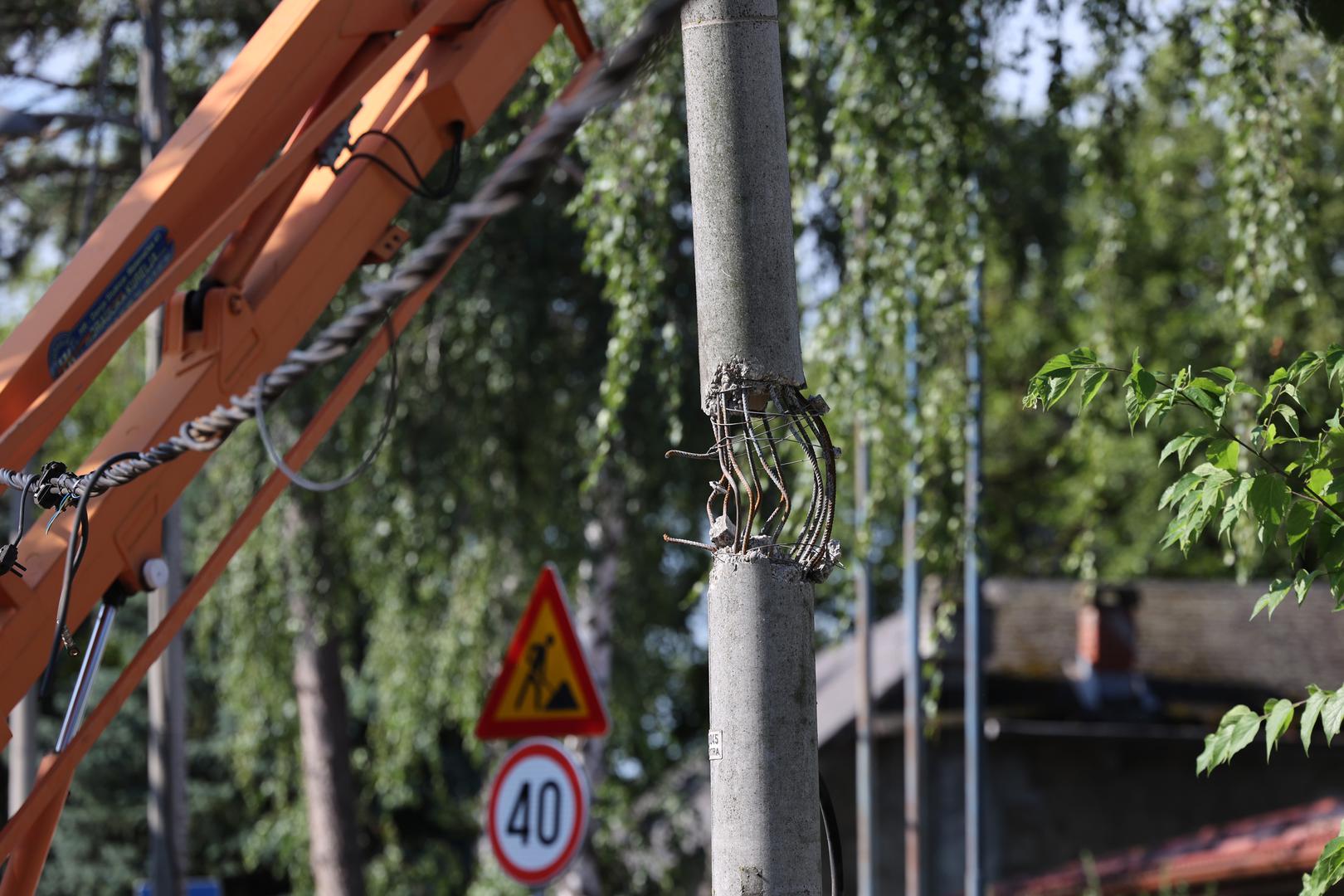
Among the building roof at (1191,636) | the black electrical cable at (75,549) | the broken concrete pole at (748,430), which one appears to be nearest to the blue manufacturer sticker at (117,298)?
the black electrical cable at (75,549)

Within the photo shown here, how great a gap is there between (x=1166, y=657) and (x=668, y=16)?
18.3 metres

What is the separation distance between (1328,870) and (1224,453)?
2.61 ft

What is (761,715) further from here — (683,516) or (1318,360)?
(683,516)

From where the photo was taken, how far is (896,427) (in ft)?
21.0

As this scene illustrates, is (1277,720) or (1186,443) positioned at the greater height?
(1186,443)

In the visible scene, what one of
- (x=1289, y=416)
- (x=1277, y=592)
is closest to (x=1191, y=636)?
(x=1277, y=592)

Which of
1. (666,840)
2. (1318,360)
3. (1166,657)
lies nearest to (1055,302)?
(1166,657)

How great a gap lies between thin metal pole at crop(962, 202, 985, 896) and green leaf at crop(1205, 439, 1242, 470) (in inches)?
127

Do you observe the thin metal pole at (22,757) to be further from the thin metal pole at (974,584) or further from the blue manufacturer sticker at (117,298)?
the blue manufacturer sticker at (117,298)

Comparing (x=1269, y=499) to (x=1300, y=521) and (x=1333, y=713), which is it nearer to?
(x=1300, y=521)

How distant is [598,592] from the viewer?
9.71 m

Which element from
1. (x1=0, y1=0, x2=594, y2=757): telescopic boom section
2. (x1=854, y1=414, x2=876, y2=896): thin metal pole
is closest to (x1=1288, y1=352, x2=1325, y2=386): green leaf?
(x1=0, y1=0, x2=594, y2=757): telescopic boom section

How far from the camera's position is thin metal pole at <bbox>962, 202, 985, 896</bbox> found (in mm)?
6273

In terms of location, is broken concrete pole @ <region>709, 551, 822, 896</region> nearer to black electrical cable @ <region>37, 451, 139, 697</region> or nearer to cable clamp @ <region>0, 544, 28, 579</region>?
black electrical cable @ <region>37, 451, 139, 697</region>
